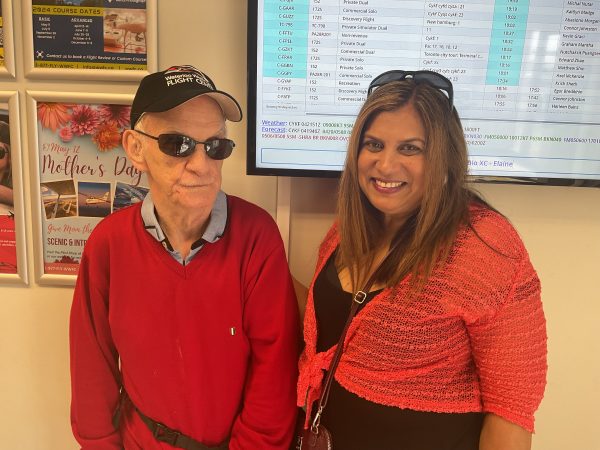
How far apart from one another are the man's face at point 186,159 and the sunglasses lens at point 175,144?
0.01 m

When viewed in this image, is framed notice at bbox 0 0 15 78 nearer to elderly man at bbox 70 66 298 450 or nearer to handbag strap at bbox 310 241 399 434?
elderly man at bbox 70 66 298 450

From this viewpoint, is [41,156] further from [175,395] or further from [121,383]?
[175,395]

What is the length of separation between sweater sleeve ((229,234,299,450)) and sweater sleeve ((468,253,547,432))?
44 cm

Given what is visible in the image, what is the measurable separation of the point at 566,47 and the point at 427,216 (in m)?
0.71

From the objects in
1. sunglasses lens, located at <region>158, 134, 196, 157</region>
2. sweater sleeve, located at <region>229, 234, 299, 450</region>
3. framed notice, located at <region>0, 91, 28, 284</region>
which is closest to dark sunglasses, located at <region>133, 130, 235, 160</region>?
sunglasses lens, located at <region>158, 134, 196, 157</region>

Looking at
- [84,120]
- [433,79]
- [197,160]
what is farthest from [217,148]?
[84,120]

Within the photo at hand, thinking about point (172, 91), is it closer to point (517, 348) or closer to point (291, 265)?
point (291, 265)

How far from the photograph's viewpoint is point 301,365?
1.15 meters

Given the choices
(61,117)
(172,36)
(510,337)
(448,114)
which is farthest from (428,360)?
(61,117)

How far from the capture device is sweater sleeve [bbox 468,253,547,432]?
92 cm

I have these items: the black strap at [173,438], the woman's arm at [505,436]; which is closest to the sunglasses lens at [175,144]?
the black strap at [173,438]

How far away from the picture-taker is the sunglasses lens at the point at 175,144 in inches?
37.6

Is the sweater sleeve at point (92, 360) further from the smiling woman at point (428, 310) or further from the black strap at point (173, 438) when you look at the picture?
the smiling woman at point (428, 310)

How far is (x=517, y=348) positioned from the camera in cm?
92
